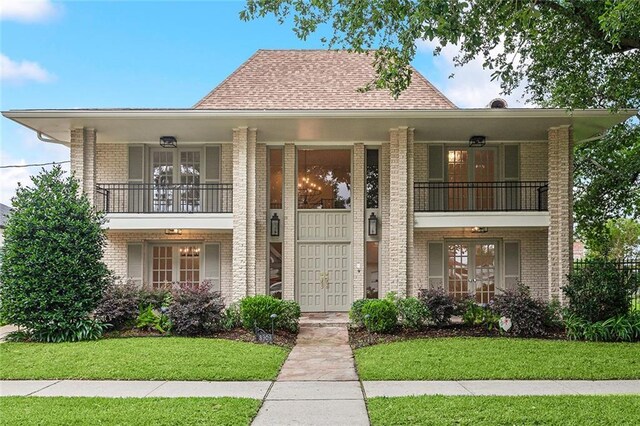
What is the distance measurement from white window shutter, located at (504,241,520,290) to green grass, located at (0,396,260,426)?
10049 mm

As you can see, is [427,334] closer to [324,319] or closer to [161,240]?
[324,319]

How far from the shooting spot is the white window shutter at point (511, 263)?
13766mm

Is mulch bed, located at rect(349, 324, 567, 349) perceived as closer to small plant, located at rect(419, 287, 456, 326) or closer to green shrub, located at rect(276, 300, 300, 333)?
small plant, located at rect(419, 287, 456, 326)

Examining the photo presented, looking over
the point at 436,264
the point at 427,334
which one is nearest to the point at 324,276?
the point at 436,264

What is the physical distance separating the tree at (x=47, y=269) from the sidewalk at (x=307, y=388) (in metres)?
3.05

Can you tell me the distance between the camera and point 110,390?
6438 millimetres

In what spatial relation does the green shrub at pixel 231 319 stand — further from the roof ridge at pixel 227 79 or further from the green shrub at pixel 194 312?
the roof ridge at pixel 227 79

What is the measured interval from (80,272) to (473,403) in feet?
27.1

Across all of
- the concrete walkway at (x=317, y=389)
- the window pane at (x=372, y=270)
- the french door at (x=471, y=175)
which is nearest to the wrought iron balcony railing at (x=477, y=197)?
the french door at (x=471, y=175)

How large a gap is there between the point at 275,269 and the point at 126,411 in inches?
328

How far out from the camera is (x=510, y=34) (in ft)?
29.4

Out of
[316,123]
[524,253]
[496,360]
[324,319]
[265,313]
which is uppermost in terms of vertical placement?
[316,123]

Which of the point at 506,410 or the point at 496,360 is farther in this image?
the point at 496,360

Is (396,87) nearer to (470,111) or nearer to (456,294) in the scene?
(470,111)
